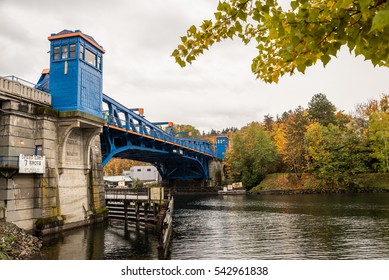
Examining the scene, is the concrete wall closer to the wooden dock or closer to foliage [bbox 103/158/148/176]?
the wooden dock

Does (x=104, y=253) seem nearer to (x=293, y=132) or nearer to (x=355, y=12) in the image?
(x=355, y=12)

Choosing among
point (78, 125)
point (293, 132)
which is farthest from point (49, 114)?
point (293, 132)

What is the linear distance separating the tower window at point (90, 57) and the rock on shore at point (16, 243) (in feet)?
47.1

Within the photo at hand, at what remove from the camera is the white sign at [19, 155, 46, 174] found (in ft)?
63.8

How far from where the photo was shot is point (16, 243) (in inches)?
642

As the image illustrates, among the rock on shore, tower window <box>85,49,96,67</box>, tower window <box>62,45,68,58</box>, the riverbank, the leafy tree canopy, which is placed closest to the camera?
the leafy tree canopy

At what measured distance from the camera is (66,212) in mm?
23344

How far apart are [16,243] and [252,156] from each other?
60.0 meters

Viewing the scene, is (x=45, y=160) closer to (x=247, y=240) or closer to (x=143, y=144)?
(x=247, y=240)

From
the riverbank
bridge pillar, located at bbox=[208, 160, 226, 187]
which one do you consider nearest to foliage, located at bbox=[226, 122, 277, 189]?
the riverbank

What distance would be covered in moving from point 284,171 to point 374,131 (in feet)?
70.5

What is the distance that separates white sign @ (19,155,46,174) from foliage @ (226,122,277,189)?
55.3 meters

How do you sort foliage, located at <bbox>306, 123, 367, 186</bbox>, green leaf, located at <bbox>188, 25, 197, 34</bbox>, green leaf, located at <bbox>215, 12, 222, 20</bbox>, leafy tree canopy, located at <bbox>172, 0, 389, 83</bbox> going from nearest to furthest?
leafy tree canopy, located at <bbox>172, 0, 389, 83</bbox> < green leaf, located at <bbox>215, 12, 222, 20</bbox> < green leaf, located at <bbox>188, 25, 197, 34</bbox> < foliage, located at <bbox>306, 123, 367, 186</bbox>

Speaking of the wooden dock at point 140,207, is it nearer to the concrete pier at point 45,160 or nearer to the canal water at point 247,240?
the canal water at point 247,240
